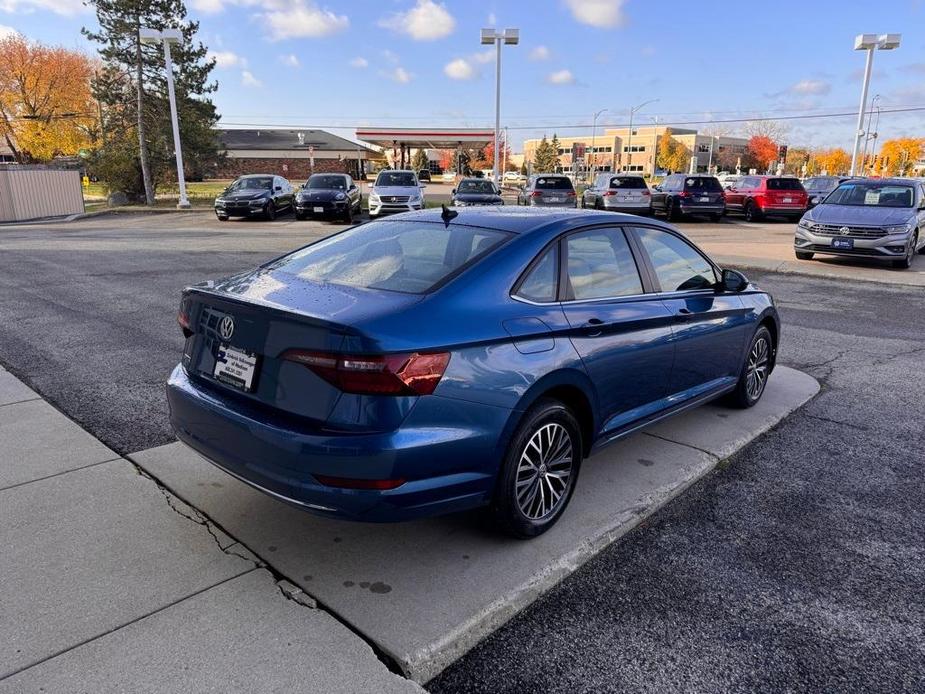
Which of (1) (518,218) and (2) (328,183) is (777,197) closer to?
(2) (328,183)

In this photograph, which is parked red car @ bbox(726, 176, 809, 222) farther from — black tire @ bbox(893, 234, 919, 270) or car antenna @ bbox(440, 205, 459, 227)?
car antenna @ bbox(440, 205, 459, 227)

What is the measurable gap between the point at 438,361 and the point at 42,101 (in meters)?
54.6

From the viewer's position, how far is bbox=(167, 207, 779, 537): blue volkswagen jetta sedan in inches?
103

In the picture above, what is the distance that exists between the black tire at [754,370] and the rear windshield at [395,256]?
266 centimetres

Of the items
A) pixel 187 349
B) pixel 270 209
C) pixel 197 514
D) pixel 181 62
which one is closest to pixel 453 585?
pixel 197 514

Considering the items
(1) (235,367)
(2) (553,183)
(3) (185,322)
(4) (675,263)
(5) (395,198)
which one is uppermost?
(2) (553,183)

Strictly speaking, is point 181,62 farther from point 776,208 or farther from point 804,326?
point 804,326

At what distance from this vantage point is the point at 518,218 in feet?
12.3

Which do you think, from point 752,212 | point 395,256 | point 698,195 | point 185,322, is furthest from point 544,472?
point 752,212

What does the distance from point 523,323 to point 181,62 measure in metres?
34.9

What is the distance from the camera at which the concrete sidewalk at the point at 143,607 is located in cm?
234

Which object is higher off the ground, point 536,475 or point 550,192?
point 550,192

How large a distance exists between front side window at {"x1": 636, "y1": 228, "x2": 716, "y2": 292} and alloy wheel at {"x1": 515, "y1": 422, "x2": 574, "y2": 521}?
4.48 ft

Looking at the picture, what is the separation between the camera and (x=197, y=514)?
344 cm
